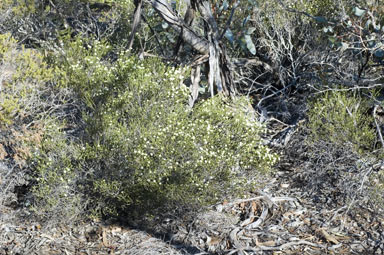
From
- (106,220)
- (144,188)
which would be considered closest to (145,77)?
(144,188)

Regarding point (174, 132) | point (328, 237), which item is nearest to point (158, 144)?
point (174, 132)

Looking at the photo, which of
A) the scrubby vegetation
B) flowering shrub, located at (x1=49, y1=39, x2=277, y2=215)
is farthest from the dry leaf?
flowering shrub, located at (x1=49, y1=39, x2=277, y2=215)

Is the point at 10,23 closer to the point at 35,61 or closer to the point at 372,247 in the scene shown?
the point at 35,61

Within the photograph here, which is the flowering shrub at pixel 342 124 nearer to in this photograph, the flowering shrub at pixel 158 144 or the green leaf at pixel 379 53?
the green leaf at pixel 379 53

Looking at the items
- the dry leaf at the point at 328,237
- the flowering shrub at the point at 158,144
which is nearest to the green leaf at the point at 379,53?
the flowering shrub at the point at 158,144

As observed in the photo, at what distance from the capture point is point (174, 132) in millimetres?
4137

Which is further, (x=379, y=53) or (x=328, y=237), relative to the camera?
(x=379, y=53)

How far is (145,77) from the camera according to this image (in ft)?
14.6

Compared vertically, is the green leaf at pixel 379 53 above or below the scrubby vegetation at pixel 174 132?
above

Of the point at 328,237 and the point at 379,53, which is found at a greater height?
the point at 379,53

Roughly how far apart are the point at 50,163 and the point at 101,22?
4547 mm

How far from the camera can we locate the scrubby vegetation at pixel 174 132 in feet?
13.9

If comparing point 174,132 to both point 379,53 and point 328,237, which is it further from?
point 379,53

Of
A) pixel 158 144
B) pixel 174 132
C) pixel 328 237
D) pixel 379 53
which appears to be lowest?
pixel 328 237
